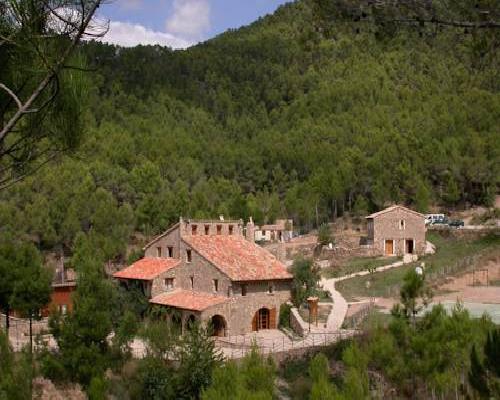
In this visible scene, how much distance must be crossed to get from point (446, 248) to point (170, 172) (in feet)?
71.7

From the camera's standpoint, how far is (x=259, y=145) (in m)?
60.5

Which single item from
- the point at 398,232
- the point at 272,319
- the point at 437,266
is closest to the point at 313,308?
the point at 272,319

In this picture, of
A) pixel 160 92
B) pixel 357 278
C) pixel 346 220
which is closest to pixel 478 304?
pixel 357 278

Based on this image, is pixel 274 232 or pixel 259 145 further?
pixel 259 145

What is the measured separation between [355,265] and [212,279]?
13428 millimetres

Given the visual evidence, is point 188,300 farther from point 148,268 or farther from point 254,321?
point 148,268

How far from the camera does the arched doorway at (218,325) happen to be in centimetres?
2409

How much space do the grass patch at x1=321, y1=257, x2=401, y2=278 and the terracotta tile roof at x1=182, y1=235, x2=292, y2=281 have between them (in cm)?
800

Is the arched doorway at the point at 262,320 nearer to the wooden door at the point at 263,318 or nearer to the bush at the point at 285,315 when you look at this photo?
the wooden door at the point at 263,318

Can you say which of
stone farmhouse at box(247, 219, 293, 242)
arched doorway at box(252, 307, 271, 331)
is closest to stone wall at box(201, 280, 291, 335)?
arched doorway at box(252, 307, 271, 331)

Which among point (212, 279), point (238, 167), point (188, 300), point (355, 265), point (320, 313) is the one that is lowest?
point (320, 313)

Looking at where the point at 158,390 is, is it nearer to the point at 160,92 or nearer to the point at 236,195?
the point at 236,195

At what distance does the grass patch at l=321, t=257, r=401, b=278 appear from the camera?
34812mm

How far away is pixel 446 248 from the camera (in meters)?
38.0
